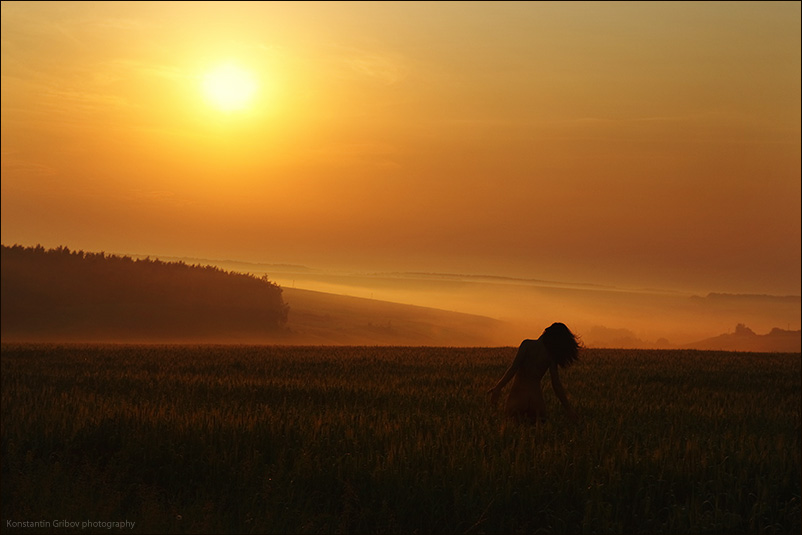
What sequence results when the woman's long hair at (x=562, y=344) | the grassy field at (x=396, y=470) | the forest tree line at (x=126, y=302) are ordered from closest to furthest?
the grassy field at (x=396, y=470), the woman's long hair at (x=562, y=344), the forest tree line at (x=126, y=302)

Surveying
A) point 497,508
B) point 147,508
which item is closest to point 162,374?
point 147,508

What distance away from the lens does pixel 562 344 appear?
10.7 m

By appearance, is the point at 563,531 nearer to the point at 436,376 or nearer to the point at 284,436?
the point at 284,436

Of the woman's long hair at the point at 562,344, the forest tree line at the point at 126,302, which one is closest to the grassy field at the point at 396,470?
the woman's long hair at the point at 562,344

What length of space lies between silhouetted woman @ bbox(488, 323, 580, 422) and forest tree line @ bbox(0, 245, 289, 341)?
15115 centimetres

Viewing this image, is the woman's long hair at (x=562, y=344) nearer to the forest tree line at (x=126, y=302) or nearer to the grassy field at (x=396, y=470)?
the grassy field at (x=396, y=470)

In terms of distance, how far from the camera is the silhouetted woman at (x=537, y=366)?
10672 millimetres

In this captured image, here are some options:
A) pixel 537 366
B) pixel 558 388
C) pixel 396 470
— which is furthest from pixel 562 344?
pixel 396 470

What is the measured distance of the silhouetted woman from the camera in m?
10.7

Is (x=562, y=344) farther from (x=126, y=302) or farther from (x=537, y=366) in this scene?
(x=126, y=302)

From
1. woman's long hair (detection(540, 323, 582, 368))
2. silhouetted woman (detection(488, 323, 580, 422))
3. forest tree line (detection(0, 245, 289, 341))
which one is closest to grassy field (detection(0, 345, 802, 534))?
silhouetted woman (detection(488, 323, 580, 422))

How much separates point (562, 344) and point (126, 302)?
544 feet

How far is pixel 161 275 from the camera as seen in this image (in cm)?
16625

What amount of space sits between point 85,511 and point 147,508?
0.66 metres
